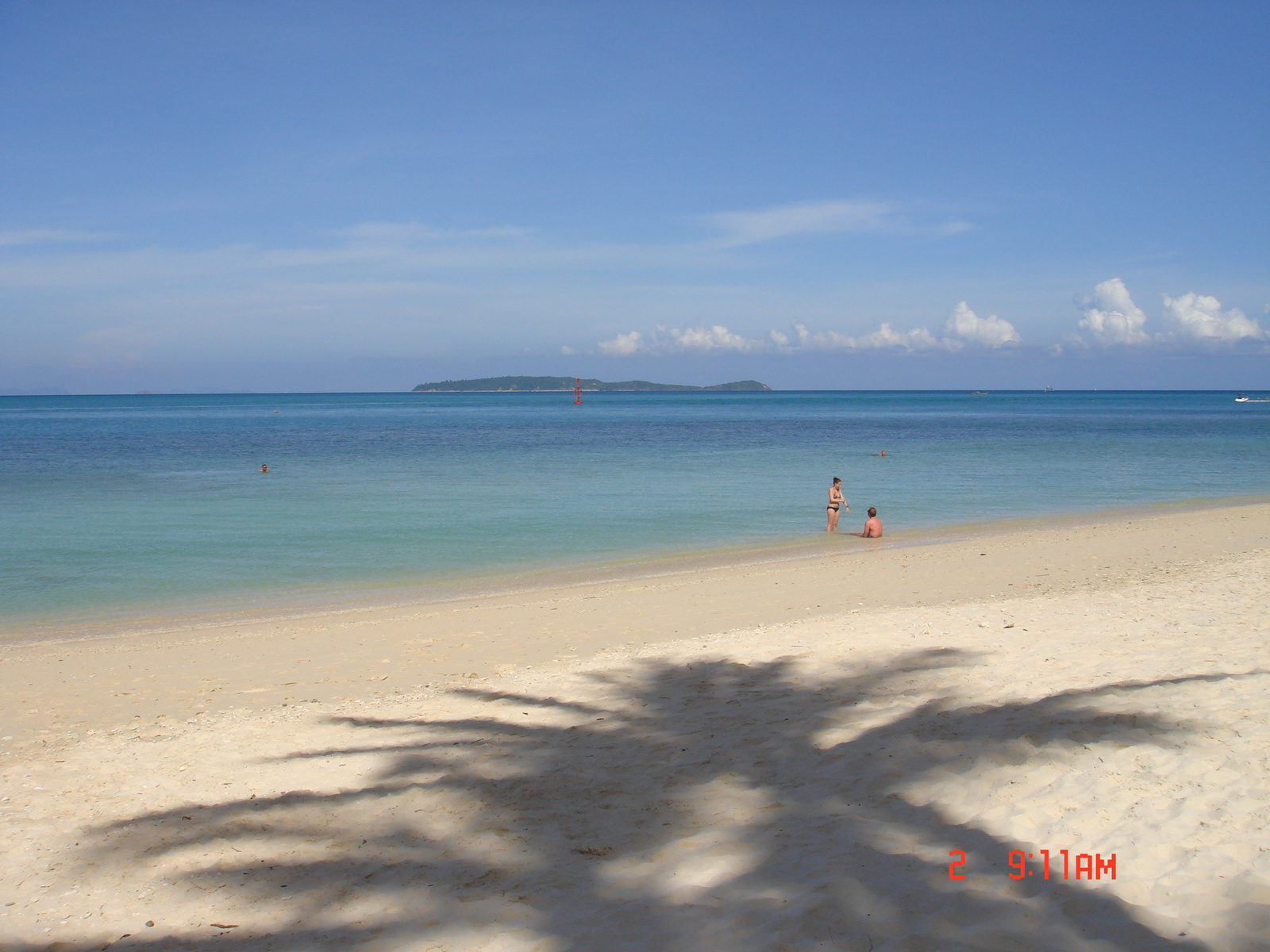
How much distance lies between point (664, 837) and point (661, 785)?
0.77 meters

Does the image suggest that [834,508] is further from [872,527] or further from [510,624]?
[510,624]

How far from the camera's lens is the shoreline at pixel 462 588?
12.2 m

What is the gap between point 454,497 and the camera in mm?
26719

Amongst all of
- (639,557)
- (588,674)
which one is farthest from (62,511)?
(588,674)

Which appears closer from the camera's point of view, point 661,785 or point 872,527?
point 661,785


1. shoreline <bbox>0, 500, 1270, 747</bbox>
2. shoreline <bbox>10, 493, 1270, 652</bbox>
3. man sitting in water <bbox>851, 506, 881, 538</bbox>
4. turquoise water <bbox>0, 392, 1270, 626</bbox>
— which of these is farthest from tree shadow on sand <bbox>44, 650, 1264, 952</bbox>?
man sitting in water <bbox>851, 506, 881, 538</bbox>

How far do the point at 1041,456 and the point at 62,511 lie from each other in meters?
39.2

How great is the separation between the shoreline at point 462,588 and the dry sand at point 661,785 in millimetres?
1626

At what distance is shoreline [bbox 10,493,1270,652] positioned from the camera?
40.2ft

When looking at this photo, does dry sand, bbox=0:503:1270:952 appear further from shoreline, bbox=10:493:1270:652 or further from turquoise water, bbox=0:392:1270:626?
turquoise water, bbox=0:392:1270:626

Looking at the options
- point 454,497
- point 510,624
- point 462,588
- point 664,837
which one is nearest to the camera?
point 664,837

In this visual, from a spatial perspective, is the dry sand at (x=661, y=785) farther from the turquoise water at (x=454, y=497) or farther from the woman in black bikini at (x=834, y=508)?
the woman in black bikini at (x=834, y=508)
